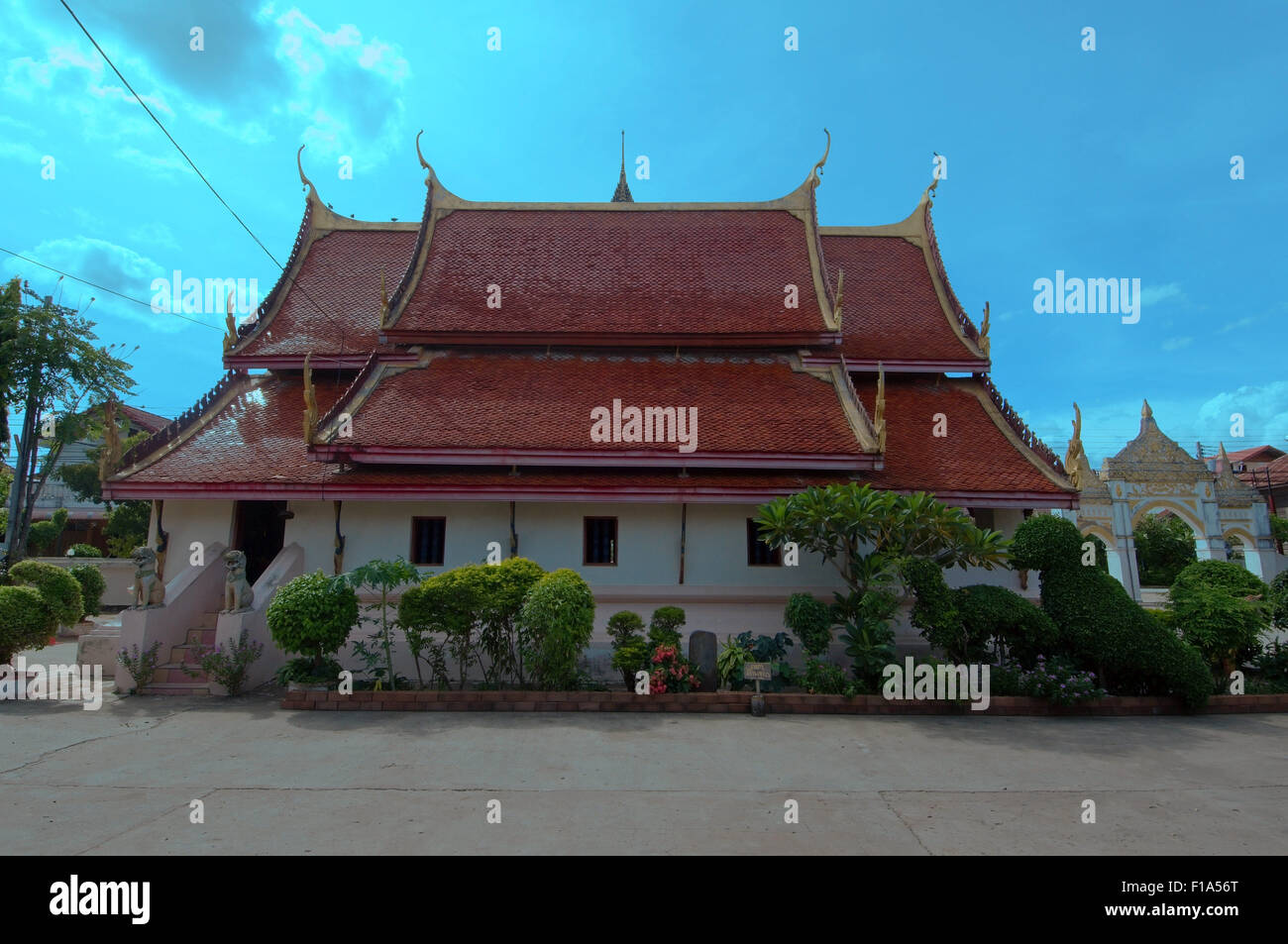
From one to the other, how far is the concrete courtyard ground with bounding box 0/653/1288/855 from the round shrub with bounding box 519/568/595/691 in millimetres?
730

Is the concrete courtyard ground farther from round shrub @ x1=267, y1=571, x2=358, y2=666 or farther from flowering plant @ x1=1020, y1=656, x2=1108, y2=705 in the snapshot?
round shrub @ x1=267, y1=571, x2=358, y2=666

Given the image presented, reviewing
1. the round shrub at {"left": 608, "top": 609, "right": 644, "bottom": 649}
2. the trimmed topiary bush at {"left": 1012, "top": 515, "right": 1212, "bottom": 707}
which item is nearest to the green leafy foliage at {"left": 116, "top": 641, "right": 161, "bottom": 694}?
the round shrub at {"left": 608, "top": 609, "right": 644, "bottom": 649}

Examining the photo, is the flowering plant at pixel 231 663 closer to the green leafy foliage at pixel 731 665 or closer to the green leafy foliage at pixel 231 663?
the green leafy foliage at pixel 231 663

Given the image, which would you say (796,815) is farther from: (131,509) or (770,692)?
(131,509)

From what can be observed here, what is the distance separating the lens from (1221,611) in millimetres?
10234

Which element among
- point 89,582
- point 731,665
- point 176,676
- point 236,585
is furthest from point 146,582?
point 731,665

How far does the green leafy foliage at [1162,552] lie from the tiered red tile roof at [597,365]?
23.7 metres

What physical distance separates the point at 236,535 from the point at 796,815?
11.0 meters

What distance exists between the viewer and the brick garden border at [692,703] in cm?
927

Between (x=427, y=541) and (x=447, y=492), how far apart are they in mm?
1269

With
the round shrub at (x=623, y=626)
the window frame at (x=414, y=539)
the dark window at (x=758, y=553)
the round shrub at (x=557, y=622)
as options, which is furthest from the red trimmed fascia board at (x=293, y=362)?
the dark window at (x=758, y=553)

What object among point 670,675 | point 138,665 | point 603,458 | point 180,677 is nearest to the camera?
point 670,675

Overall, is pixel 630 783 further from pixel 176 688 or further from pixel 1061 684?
pixel 176 688

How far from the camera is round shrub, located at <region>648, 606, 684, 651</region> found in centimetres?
1002
